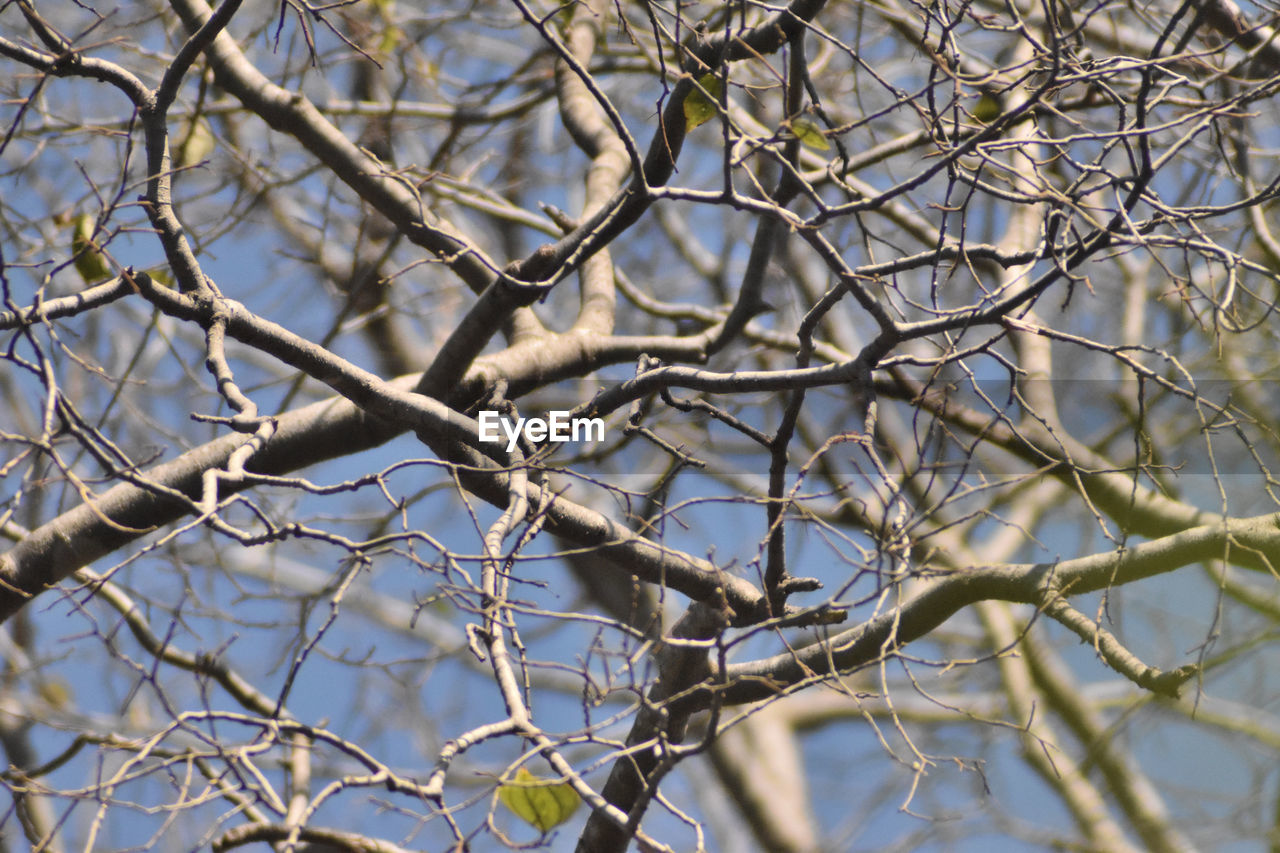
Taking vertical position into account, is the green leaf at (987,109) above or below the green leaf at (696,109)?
above

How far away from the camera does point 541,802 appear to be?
1655 millimetres

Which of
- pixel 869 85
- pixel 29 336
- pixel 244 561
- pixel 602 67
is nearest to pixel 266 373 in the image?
pixel 244 561

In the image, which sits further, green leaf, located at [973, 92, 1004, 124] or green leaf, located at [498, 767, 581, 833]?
green leaf, located at [973, 92, 1004, 124]

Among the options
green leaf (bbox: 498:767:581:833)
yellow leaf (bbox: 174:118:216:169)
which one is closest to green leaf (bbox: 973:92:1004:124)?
green leaf (bbox: 498:767:581:833)

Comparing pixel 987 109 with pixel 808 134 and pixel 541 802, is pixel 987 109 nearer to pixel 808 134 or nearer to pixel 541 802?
pixel 808 134

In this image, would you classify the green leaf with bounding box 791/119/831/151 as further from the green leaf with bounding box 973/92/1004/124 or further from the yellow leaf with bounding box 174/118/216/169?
the yellow leaf with bounding box 174/118/216/169

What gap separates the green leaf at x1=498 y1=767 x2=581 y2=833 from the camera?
64.5 inches

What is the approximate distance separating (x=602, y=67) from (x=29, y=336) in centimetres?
245

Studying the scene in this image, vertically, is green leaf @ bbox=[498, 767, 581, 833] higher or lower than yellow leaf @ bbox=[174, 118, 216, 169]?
lower

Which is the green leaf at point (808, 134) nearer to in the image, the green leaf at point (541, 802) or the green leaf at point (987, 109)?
the green leaf at point (987, 109)

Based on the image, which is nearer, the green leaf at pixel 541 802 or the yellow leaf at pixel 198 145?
the green leaf at pixel 541 802

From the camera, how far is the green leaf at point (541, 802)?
1.64m

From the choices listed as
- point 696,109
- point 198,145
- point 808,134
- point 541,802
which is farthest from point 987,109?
point 198,145

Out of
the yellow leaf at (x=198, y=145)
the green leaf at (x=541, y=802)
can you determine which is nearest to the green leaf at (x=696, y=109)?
the green leaf at (x=541, y=802)
